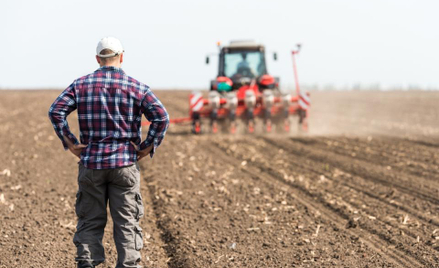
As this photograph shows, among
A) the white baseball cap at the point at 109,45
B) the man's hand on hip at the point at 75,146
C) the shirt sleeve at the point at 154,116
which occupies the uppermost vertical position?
the white baseball cap at the point at 109,45

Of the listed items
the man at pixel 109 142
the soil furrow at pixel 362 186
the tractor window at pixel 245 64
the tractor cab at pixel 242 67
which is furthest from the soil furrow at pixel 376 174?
the man at pixel 109 142

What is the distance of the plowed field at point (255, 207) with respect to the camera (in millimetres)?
5266

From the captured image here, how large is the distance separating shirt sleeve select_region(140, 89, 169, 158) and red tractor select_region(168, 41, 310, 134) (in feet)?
35.8

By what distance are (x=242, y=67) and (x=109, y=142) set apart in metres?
12.8

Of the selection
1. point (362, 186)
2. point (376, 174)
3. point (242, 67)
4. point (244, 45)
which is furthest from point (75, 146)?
point (242, 67)

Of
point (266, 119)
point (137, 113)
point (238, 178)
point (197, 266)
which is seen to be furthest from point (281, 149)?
point (137, 113)

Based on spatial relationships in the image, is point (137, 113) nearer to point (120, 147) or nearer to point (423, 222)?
point (120, 147)

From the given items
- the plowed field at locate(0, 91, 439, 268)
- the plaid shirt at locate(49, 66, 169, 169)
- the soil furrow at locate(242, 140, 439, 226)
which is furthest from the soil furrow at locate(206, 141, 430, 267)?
the plaid shirt at locate(49, 66, 169, 169)

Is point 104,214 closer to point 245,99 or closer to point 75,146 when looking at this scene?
point 75,146

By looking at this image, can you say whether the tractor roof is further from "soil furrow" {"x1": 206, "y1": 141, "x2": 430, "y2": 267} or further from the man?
the man

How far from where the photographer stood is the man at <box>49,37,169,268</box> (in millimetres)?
3760

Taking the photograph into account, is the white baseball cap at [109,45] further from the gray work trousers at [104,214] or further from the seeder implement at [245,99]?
the seeder implement at [245,99]

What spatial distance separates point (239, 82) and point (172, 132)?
2686 millimetres

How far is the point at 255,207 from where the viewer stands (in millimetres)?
6984
